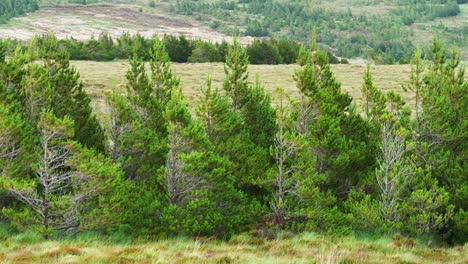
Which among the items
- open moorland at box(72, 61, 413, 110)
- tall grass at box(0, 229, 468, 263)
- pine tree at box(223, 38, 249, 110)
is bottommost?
tall grass at box(0, 229, 468, 263)

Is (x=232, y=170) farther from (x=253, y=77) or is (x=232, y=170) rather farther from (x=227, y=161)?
(x=253, y=77)

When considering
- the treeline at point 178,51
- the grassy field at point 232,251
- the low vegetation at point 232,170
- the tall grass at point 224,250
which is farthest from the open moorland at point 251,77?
the grassy field at point 232,251

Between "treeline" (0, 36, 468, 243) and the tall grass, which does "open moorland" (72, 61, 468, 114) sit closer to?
"treeline" (0, 36, 468, 243)

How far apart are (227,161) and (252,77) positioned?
149 ft

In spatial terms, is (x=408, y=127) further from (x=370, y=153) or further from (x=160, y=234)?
(x=160, y=234)

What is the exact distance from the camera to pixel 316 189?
23906mm

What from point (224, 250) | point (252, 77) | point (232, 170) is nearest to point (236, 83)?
point (232, 170)

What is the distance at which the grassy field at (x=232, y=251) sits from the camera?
16375 millimetres

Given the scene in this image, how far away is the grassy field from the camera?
1638 centimetres

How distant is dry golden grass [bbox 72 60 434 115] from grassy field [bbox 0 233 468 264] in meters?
32.2

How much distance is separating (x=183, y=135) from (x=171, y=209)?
3.24 metres

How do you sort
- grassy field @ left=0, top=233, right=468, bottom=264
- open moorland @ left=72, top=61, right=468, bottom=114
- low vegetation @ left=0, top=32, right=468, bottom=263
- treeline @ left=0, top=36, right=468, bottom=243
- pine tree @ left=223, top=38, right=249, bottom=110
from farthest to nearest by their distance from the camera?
open moorland @ left=72, top=61, right=468, bottom=114
pine tree @ left=223, top=38, right=249, bottom=110
treeline @ left=0, top=36, right=468, bottom=243
low vegetation @ left=0, top=32, right=468, bottom=263
grassy field @ left=0, top=233, right=468, bottom=264

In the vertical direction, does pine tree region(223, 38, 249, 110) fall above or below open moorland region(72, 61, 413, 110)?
above

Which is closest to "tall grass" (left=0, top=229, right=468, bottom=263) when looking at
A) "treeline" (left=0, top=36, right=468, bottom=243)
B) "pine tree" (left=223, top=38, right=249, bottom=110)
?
"treeline" (left=0, top=36, right=468, bottom=243)
